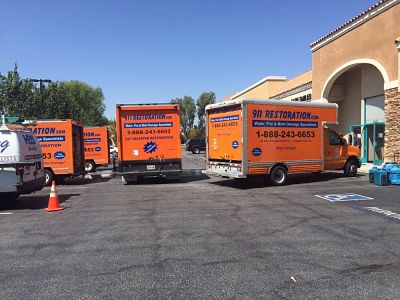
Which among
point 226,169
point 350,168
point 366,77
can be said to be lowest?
point 350,168

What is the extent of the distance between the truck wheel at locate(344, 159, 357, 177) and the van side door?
0.30m

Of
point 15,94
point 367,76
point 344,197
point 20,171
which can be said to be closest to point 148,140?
point 20,171

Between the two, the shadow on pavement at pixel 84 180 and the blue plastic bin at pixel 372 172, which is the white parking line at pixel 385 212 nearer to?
the blue plastic bin at pixel 372 172

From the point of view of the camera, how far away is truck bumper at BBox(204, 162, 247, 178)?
1290 cm

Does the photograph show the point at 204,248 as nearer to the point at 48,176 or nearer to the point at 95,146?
the point at 48,176

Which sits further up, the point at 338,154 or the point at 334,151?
the point at 334,151

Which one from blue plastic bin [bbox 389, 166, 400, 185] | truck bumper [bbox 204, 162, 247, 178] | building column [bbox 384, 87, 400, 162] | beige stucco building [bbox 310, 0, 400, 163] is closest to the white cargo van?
truck bumper [bbox 204, 162, 247, 178]

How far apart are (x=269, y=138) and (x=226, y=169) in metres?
1.88

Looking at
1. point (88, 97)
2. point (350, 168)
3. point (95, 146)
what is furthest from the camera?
point (88, 97)

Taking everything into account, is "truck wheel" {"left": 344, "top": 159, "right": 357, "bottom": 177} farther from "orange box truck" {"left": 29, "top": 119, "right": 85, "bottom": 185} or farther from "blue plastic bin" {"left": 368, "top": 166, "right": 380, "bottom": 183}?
"orange box truck" {"left": 29, "top": 119, "right": 85, "bottom": 185}

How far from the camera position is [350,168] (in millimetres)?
16000

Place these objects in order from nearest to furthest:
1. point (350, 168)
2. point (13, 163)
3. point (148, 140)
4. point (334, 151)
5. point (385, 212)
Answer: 1. point (385, 212)
2. point (13, 163)
3. point (148, 140)
4. point (334, 151)
5. point (350, 168)

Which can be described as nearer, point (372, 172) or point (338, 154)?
point (372, 172)

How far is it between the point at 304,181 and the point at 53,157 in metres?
9.92
